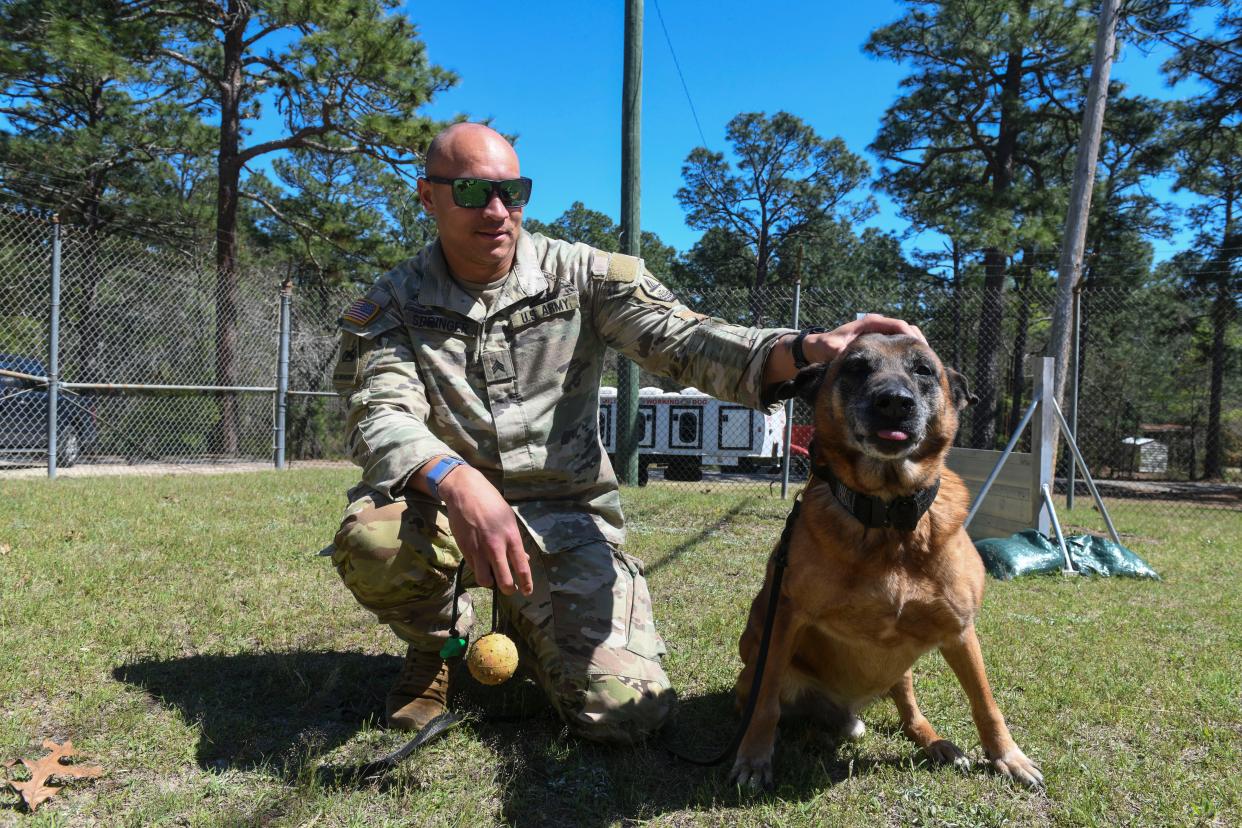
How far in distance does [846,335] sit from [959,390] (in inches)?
17.4

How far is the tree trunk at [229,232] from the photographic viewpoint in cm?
1038

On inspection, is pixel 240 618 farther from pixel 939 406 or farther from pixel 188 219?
pixel 188 219

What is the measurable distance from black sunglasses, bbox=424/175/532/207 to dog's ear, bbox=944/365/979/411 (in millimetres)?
1436

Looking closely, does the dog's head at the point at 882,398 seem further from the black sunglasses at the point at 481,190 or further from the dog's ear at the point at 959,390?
the black sunglasses at the point at 481,190

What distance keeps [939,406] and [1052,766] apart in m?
1.03

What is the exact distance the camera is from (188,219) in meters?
13.6

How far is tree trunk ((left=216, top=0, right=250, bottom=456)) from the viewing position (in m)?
10.4

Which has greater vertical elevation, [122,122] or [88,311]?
[122,122]

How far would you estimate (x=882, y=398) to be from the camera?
6.16 feet

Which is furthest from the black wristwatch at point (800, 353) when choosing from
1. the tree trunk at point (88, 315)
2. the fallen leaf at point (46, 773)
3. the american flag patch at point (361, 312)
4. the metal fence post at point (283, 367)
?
the tree trunk at point (88, 315)

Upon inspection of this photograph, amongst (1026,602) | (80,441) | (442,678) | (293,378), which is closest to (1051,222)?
(1026,602)

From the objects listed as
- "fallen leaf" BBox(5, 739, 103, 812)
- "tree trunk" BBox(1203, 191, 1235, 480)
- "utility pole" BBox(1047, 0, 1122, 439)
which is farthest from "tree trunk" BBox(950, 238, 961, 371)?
"fallen leaf" BBox(5, 739, 103, 812)

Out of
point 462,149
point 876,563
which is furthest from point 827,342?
point 462,149

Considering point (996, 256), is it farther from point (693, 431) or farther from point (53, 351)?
point (53, 351)
